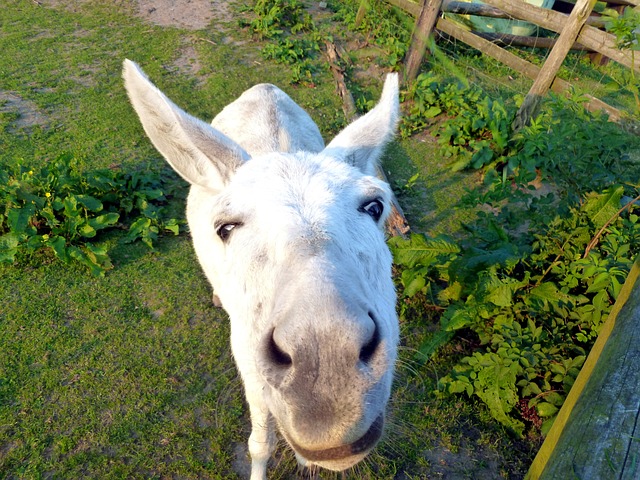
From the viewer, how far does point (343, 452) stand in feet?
5.11

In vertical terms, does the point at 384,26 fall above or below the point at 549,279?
above

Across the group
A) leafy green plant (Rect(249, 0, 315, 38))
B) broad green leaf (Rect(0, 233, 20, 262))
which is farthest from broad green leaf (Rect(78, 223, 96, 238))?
leafy green plant (Rect(249, 0, 315, 38))

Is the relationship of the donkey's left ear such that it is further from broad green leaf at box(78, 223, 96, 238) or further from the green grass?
broad green leaf at box(78, 223, 96, 238)

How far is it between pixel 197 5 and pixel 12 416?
10.4m

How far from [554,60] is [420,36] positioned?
2.72 metres

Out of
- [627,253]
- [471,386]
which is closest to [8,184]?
[471,386]

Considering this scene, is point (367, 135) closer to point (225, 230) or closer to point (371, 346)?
point (225, 230)

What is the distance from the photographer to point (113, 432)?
3654 millimetres

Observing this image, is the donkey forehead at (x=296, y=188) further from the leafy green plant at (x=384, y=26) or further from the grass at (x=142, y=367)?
the leafy green plant at (x=384, y=26)

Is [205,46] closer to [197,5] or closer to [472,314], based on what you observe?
[197,5]

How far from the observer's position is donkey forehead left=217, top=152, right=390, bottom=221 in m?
2.13

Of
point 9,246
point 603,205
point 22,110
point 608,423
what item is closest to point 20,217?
point 9,246

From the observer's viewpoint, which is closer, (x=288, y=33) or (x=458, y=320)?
(x=458, y=320)

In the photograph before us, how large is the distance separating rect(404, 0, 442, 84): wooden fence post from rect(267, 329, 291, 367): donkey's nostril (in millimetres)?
8385
